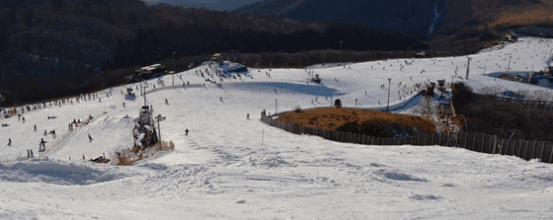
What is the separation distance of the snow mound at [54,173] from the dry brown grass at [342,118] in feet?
87.6

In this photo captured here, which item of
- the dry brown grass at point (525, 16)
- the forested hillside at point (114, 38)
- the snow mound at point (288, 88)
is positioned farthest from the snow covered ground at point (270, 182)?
the dry brown grass at point (525, 16)

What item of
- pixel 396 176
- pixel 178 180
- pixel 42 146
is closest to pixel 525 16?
pixel 396 176

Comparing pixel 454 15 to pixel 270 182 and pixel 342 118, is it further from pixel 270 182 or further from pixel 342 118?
pixel 270 182

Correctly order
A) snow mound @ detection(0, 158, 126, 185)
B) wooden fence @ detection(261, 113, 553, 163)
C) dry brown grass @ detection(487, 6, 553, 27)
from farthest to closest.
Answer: dry brown grass @ detection(487, 6, 553, 27)
wooden fence @ detection(261, 113, 553, 163)
snow mound @ detection(0, 158, 126, 185)

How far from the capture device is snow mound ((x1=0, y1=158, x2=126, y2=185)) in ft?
44.1

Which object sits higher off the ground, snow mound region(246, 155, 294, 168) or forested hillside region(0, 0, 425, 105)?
forested hillside region(0, 0, 425, 105)

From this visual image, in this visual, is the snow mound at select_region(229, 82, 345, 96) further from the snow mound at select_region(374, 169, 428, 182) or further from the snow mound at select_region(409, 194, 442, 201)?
the snow mound at select_region(409, 194, 442, 201)

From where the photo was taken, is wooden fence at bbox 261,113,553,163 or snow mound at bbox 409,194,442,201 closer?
snow mound at bbox 409,194,442,201

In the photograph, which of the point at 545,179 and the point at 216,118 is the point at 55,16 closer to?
the point at 216,118

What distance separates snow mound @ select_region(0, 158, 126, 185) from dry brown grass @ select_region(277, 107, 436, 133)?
2671 cm

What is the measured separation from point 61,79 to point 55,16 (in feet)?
150

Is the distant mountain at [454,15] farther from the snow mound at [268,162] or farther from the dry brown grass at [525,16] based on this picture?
the snow mound at [268,162]

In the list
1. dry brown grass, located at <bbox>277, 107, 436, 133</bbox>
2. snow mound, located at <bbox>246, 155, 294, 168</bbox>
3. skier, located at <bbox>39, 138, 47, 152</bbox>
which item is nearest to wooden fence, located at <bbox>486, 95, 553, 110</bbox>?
dry brown grass, located at <bbox>277, 107, 436, 133</bbox>

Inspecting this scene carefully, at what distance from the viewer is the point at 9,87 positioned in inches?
3401
